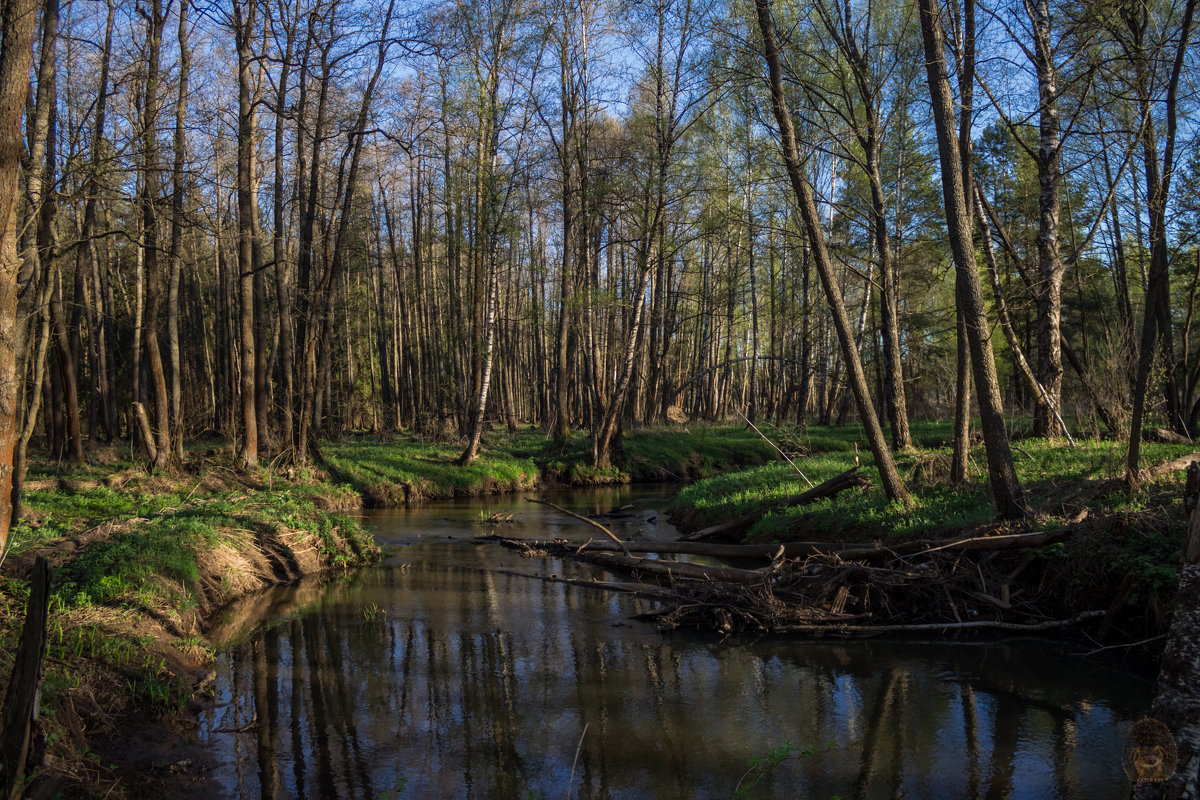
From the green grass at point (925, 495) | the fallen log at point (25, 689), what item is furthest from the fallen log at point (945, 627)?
the fallen log at point (25, 689)

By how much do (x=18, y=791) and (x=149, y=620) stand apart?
3.41 m

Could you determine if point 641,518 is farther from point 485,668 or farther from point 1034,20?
point 1034,20

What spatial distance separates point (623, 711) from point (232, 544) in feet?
21.8

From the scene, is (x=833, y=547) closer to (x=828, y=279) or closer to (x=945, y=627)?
(x=945, y=627)

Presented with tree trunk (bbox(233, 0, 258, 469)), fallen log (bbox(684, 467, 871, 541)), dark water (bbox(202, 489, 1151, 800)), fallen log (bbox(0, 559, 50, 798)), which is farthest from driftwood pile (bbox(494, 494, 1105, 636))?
tree trunk (bbox(233, 0, 258, 469))

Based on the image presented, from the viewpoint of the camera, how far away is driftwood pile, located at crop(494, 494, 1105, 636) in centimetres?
788

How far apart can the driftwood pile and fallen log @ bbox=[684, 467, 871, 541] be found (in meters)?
2.80

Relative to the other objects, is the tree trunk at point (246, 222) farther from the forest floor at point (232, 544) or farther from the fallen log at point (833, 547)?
the fallen log at point (833, 547)

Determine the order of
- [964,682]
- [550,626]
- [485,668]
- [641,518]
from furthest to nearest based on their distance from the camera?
[641,518]
[550,626]
[485,668]
[964,682]

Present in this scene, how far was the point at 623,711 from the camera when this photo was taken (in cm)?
598

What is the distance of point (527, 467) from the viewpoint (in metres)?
22.3

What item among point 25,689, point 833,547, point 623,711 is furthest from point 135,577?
point 833,547

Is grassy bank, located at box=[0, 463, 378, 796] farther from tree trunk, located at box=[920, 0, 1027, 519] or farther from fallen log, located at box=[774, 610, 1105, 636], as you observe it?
tree trunk, located at box=[920, 0, 1027, 519]

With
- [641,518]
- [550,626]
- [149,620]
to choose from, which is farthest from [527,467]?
[149,620]
